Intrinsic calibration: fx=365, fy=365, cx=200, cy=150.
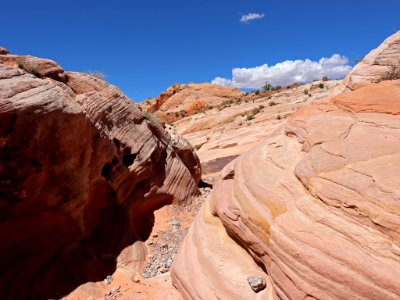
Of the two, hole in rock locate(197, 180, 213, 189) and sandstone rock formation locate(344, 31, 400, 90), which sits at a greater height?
sandstone rock formation locate(344, 31, 400, 90)

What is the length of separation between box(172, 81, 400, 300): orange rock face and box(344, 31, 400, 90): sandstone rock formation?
3125 mm

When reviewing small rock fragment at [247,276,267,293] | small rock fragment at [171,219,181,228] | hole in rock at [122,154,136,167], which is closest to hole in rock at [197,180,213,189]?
small rock fragment at [171,219,181,228]

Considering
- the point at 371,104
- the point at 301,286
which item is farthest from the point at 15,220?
the point at 371,104

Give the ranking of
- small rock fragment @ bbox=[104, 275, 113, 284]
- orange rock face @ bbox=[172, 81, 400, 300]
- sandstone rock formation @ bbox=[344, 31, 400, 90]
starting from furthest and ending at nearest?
sandstone rock formation @ bbox=[344, 31, 400, 90] < small rock fragment @ bbox=[104, 275, 113, 284] < orange rock face @ bbox=[172, 81, 400, 300]

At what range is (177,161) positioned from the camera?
12.4m

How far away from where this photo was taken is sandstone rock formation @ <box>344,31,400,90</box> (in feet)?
31.6

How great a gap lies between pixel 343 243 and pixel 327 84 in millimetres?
30437

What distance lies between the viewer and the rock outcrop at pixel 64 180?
6816mm

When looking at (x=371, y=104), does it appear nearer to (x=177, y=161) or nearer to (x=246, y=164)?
(x=246, y=164)

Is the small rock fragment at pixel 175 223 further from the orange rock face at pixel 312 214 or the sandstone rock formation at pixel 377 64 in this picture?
the sandstone rock formation at pixel 377 64

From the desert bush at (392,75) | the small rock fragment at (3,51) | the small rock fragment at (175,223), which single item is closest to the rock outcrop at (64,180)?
the small rock fragment at (3,51)

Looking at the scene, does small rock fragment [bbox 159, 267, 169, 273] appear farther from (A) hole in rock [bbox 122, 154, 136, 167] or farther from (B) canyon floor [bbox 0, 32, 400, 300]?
(A) hole in rock [bbox 122, 154, 136, 167]

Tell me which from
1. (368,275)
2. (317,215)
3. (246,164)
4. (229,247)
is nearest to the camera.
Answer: (368,275)

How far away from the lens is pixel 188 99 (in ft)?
169
